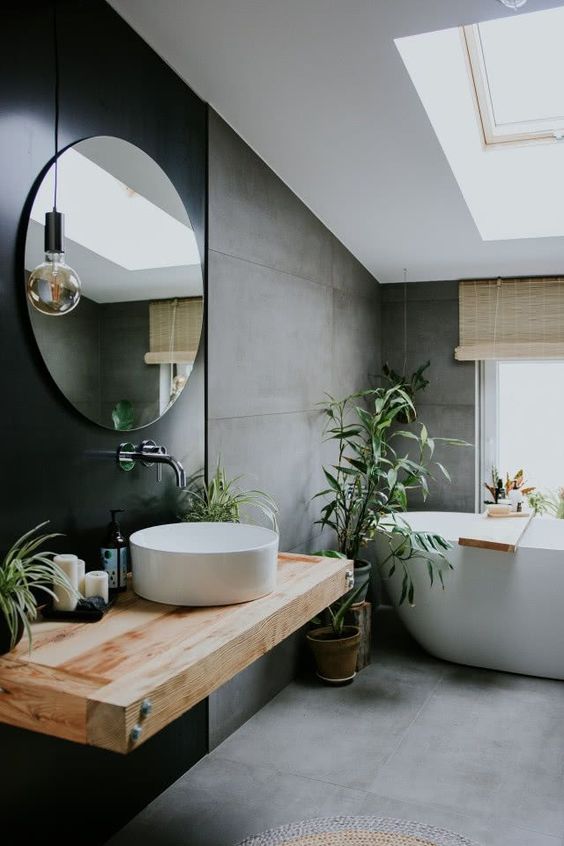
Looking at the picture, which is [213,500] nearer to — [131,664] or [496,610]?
[131,664]

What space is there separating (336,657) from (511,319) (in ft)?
7.90

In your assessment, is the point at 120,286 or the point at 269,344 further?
the point at 269,344

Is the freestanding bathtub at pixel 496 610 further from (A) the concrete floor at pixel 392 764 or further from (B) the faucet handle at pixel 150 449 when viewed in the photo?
(B) the faucet handle at pixel 150 449

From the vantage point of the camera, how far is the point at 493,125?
3.75 meters

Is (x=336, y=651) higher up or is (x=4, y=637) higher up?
(x=4, y=637)

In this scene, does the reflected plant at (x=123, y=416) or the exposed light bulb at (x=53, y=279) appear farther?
the reflected plant at (x=123, y=416)

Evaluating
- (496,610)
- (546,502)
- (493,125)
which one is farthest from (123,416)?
(546,502)

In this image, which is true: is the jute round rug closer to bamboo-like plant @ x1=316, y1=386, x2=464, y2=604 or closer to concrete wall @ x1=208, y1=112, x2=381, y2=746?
concrete wall @ x1=208, y1=112, x2=381, y2=746

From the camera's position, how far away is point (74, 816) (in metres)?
2.33

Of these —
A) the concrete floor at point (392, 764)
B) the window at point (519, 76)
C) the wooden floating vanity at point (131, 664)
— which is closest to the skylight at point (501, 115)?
the window at point (519, 76)

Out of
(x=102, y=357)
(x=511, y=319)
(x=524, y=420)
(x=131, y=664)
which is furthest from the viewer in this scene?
(x=524, y=420)

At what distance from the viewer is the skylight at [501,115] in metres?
3.03

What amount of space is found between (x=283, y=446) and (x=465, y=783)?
5.36ft

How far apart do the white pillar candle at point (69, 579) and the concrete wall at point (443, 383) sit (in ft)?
11.0
